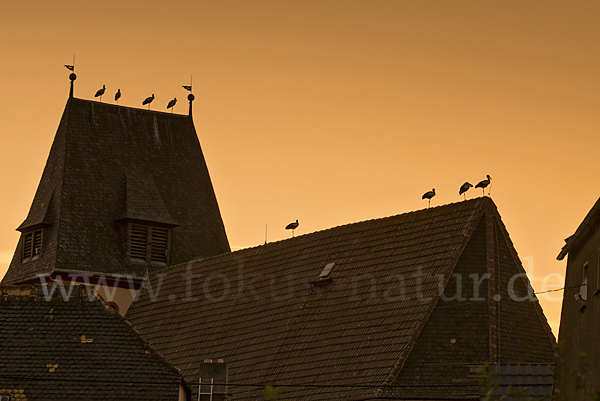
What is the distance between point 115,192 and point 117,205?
22.1 inches

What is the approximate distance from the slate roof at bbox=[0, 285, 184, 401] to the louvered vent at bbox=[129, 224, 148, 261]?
18617 millimetres

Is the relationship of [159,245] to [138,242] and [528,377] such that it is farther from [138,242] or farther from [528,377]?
[528,377]

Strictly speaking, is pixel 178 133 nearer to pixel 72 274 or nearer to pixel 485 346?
pixel 72 274

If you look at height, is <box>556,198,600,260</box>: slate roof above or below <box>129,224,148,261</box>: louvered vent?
below

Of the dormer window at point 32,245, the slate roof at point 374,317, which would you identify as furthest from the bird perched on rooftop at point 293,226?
the dormer window at point 32,245

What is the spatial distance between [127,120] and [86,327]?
77.5 ft

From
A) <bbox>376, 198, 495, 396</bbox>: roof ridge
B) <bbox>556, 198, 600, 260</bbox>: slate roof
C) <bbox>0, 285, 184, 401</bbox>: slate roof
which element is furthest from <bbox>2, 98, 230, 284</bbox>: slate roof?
<bbox>556, 198, 600, 260</bbox>: slate roof

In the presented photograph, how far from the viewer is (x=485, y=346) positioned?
31375 millimetres

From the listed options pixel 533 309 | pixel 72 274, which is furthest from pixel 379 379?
pixel 72 274

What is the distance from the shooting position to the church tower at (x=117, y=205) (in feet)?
158

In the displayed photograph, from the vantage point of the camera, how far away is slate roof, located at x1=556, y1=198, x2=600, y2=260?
77.5 ft

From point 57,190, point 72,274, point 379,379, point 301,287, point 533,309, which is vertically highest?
point 57,190

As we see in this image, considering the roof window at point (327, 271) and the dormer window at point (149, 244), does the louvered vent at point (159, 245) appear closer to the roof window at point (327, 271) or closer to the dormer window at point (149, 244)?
the dormer window at point (149, 244)

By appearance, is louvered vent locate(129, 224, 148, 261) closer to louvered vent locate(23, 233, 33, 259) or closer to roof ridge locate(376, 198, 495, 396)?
louvered vent locate(23, 233, 33, 259)
